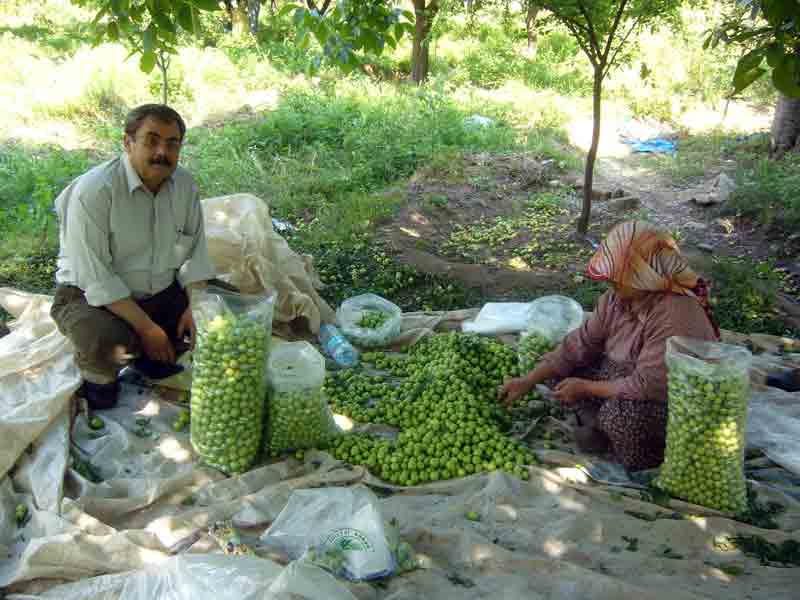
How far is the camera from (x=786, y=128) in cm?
880

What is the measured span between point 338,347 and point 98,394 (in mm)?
1417

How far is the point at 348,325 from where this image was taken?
15.1 ft

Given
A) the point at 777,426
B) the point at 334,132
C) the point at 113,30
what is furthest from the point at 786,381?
the point at 334,132

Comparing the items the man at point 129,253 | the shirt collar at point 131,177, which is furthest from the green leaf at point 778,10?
the shirt collar at point 131,177

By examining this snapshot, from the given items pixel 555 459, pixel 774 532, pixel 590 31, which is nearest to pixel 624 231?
pixel 555 459

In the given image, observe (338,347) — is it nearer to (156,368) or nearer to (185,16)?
(156,368)

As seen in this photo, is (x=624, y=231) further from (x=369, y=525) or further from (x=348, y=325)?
(x=348, y=325)

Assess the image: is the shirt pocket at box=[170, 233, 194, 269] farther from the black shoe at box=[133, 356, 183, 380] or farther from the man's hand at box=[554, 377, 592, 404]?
the man's hand at box=[554, 377, 592, 404]

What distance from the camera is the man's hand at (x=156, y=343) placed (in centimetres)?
351

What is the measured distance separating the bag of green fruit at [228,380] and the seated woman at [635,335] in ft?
4.65

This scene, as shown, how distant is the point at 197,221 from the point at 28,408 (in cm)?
130

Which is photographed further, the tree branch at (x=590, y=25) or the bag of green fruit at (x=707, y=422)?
the tree branch at (x=590, y=25)

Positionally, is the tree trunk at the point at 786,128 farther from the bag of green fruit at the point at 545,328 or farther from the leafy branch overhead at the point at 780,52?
the leafy branch overhead at the point at 780,52

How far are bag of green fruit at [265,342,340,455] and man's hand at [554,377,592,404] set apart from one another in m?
1.13
